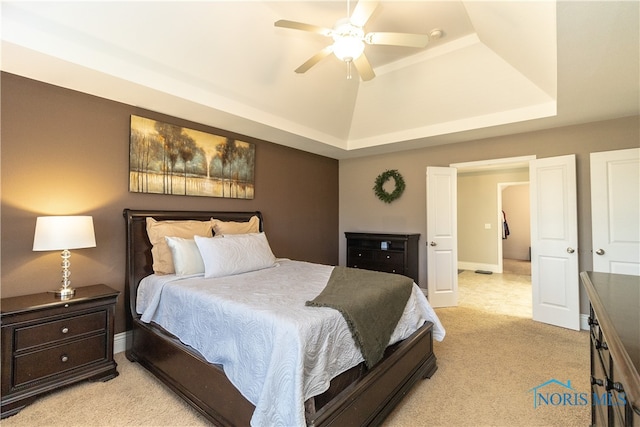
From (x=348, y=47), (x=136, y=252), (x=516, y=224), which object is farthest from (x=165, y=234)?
(x=516, y=224)

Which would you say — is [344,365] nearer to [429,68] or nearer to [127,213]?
[127,213]

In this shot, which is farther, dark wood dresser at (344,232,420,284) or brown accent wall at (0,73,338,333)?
dark wood dresser at (344,232,420,284)

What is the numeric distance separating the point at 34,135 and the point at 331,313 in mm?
2873

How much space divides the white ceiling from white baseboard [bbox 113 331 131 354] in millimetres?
2320

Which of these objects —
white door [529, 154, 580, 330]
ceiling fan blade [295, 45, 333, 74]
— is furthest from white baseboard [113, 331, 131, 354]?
white door [529, 154, 580, 330]

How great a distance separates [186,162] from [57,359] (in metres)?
2.13

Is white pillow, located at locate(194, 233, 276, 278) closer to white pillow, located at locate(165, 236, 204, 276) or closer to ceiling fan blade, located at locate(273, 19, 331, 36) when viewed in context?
white pillow, located at locate(165, 236, 204, 276)

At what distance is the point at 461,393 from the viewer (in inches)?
88.0

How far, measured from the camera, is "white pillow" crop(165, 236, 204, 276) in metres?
2.71

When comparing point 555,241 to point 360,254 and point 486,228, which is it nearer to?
point 360,254

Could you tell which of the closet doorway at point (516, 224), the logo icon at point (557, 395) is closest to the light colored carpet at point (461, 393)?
the logo icon at point (557, 395)

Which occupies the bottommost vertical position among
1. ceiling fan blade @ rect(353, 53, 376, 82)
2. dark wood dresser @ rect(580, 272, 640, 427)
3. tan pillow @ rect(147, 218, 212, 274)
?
dark wood dresser @ rect(580, 272, 640, 427)

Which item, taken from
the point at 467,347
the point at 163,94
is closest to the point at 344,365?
the point at 467,347

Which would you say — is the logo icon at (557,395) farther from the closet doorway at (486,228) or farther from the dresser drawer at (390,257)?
the closet doorway at (486,228)
